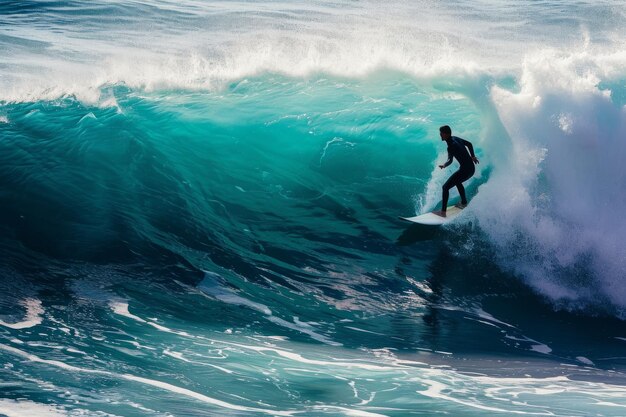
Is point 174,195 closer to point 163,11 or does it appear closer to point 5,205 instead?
point 5,205

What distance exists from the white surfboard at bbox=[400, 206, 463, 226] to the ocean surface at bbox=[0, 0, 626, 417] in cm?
14

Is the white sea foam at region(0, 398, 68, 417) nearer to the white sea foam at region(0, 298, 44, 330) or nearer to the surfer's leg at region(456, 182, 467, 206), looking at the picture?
the white sea foam at region(0, 298, 44, 330)

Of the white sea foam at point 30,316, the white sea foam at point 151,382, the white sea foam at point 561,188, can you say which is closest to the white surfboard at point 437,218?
the white sea foam at point 561,188

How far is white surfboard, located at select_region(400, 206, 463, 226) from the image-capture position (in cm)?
1119

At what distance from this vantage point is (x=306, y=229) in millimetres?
11547

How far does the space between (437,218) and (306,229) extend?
1.82 m

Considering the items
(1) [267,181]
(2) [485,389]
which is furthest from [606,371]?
(1) [267,181]

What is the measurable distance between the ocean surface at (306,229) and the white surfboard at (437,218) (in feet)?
0.47

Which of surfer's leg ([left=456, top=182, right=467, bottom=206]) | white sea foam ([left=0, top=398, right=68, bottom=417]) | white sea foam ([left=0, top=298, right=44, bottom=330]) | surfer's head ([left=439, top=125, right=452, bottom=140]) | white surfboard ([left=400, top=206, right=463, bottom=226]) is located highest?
surfer's head ([left=439, top=125, right=452, bottom=140])

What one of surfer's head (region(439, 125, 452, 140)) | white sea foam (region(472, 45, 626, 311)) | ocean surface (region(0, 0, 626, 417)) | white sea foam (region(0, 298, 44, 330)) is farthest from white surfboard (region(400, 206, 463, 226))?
white sea foam (region(0, 298, 44, 330))

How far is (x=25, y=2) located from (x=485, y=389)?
53.2ft

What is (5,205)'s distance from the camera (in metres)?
11.2

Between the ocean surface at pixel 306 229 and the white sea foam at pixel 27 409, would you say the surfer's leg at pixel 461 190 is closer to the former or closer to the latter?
the ocean surface at pixel 306 229

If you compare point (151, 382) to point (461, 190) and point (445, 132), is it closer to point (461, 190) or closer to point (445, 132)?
point (445, 132)
